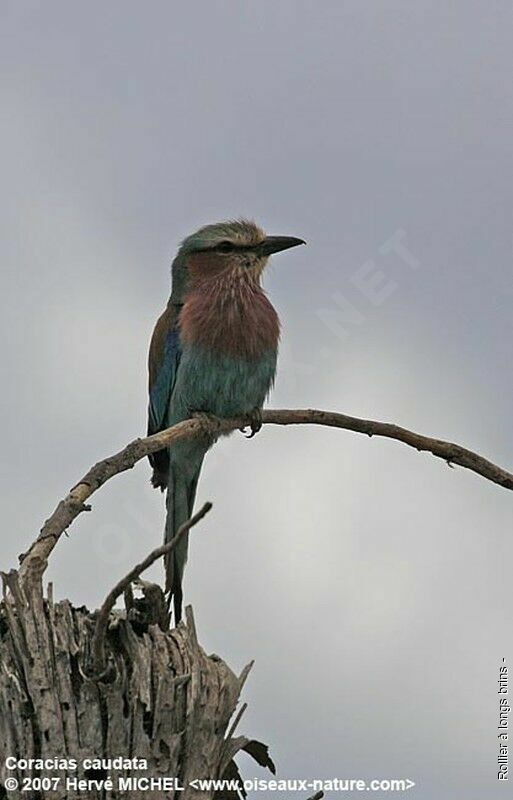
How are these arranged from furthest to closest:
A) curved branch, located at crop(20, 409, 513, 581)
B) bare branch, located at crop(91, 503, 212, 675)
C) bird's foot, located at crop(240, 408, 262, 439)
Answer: bird's foot, located at crop(240, 408, 262, 439)
curved branch, located at crop(20, 409, 513, 581)
bare branch, located at crop(91, 503, 212, 675)

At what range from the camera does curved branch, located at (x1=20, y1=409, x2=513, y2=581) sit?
3.39 metres

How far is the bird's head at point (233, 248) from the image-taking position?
5898mm

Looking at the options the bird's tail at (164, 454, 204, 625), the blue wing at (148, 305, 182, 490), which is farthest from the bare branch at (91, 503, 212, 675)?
the blue wing at (148, 305, 182, 490)

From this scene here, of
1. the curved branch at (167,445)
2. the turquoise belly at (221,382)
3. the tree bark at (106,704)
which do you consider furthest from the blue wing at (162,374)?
the tree bark at (106,704)

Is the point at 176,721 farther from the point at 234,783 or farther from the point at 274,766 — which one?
the point at 274,766

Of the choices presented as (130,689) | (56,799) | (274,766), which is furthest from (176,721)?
(274,766)

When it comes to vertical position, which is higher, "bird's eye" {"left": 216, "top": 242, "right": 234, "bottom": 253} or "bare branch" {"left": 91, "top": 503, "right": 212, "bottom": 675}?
"bird's eye" {"left": 216, "top": 242, "right": 234, "bottom": 253}

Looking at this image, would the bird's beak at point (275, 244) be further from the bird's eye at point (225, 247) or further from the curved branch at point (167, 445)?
the curved branch at point (167, 445)

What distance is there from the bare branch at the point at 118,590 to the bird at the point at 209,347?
2372mm

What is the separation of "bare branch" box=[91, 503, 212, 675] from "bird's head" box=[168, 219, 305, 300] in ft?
10.2

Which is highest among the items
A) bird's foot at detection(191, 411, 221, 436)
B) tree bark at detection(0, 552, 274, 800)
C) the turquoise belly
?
the turquoise belly

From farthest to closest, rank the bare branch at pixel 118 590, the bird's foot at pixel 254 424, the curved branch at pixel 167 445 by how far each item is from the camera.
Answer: the bird's foot at pixel 254 424 < the curved branch at pixel 167 445 < the bare branch at pixel 118 590

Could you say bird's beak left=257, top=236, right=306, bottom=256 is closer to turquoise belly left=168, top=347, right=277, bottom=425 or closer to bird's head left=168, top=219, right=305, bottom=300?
bird's head left=168, top=219, right=305, bottom=300

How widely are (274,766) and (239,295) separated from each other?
109 inches
